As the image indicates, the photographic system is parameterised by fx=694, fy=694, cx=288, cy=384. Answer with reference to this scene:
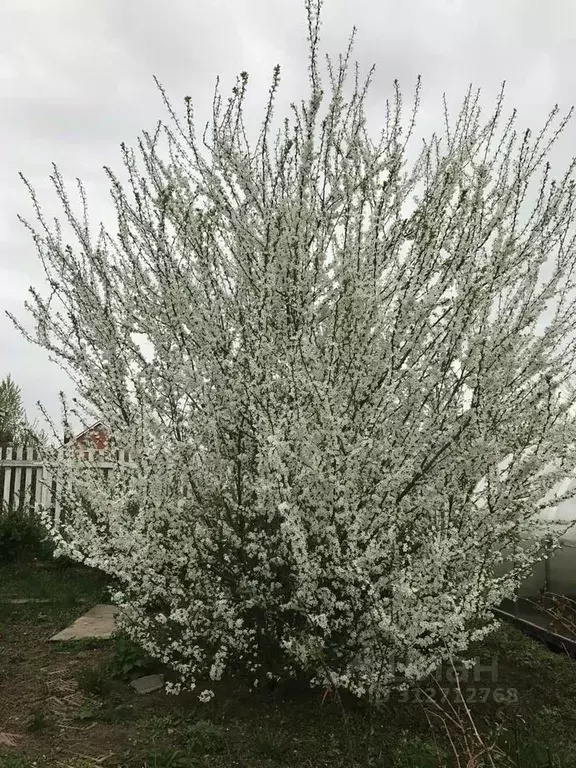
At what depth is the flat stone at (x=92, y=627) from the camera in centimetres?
546

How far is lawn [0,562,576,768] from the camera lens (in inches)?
130

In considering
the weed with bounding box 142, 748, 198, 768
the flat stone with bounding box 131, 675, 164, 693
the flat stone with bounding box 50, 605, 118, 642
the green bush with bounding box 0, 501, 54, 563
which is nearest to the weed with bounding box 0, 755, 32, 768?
the weed with bounding box 142, 748, 198, 768

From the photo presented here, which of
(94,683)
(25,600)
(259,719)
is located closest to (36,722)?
(94,683)

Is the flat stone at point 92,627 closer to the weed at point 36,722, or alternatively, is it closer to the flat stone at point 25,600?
the flat stone at point 25,600

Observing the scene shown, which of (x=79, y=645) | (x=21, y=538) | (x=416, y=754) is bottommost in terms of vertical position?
(x=416, y=754)

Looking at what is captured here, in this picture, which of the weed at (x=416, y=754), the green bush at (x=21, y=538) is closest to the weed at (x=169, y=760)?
the weed at (x=416, y=754)

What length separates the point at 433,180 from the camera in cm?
448

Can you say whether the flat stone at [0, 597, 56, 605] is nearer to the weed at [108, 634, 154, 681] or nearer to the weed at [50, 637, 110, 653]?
the weed at [50, 637, 110, 653]

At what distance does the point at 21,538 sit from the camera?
8422 mm

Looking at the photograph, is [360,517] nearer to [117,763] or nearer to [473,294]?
[473,294]

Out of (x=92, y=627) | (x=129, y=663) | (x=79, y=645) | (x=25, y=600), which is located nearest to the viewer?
(x=129, y=663)

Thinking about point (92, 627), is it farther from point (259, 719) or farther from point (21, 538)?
point (21, 538)

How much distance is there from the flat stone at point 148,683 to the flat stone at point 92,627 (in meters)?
1.07

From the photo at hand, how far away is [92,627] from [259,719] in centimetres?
251
